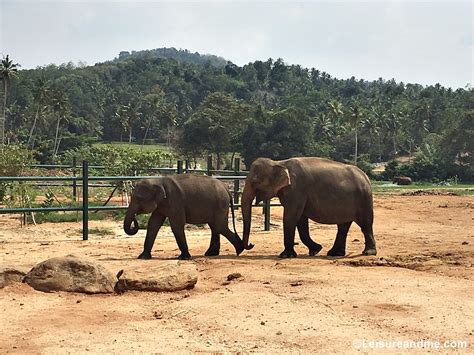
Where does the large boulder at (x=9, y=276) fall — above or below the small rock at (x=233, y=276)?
above

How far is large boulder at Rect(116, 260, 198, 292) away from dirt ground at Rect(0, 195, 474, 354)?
0.13m

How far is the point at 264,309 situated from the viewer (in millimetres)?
6793

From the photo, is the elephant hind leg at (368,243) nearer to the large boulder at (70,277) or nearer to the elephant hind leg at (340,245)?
the elephant hind leg at (340,245)

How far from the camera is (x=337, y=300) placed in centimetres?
722

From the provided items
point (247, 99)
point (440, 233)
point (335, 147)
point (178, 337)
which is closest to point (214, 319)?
point (178, 337)

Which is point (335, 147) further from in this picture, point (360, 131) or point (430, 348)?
point (430, 348)

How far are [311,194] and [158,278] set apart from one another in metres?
4.48

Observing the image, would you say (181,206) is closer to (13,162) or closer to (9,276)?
(9,276)

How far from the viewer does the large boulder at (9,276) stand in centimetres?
764

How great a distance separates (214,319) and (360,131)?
7961 centimetres

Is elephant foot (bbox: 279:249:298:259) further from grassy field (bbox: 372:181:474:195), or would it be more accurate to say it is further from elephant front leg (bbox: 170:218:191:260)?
grassy field (bbox: 372:181:474:195)

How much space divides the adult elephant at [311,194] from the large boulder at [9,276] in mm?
4219

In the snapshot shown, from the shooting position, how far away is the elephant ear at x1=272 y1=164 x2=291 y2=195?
11.2 metres

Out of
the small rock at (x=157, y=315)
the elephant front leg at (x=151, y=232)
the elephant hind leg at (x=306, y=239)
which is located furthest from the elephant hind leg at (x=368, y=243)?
the small rock at (x=157, y=315)
